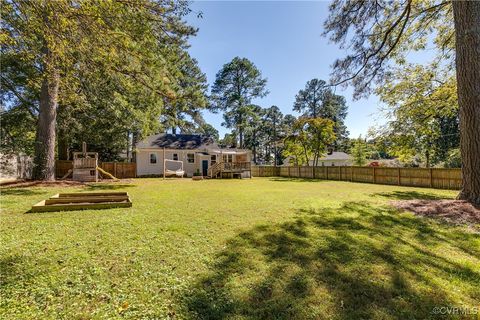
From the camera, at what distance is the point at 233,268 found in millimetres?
3322

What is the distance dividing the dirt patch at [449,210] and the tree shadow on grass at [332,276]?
97 centimetres

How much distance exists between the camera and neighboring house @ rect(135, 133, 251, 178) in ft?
76.0

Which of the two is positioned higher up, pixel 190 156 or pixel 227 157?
pixel 190 156

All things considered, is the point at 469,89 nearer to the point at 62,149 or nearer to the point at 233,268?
the point at 233,268

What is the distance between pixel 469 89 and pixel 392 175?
36.6ft

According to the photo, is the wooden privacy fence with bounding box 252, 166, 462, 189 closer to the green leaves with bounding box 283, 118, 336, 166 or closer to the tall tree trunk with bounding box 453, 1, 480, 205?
the green leaves with bounding box 283, 118, 336, 166

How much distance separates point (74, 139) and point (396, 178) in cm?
2396

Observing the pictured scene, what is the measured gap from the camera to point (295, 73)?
17750mm

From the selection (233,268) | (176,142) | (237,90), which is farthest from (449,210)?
(237,90)

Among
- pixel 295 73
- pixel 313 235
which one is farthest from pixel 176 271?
pixel 295 73

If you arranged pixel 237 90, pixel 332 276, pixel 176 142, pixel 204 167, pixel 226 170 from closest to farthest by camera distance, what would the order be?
pixel 332 276, pixel 226 170, pixel 204 167, pixel 176 142, pixel 237 90

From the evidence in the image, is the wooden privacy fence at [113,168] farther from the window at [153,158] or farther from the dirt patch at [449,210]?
the dirt patch at [449,210]

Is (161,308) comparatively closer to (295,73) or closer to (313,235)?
(313,235)

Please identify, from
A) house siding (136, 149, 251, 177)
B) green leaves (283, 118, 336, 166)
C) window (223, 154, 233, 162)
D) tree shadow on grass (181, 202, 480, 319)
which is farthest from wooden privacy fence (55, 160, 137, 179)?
tree shadow on grass (181, 202, 480, 319)
